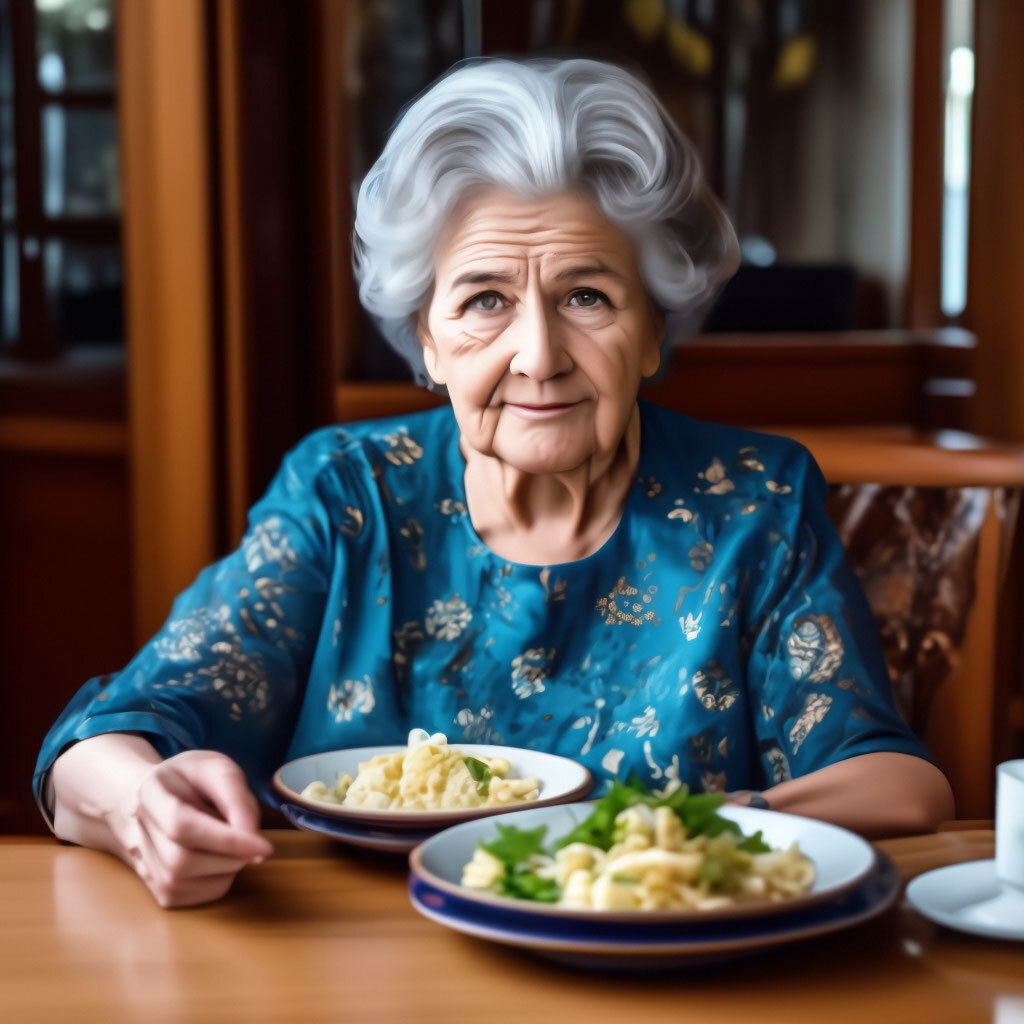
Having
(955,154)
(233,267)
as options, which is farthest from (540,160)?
(955,154)

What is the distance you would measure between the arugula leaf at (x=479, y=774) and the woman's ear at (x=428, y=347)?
0.55m

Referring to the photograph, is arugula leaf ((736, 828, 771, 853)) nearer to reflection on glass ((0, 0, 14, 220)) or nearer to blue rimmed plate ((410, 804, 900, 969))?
blue rimmed plate ((410, 804, 900, 969))

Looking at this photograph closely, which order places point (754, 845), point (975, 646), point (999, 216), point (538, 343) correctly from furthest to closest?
1. point (999, 216)
2. point (975, 646)
3. point (538, 343)
4. point (754, 845)

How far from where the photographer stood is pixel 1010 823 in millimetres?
867

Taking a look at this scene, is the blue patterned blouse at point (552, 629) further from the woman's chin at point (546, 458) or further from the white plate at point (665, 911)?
the white plate at point (665, 911)

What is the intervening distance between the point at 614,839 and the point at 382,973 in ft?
0.54

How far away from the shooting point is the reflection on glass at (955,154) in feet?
13.2

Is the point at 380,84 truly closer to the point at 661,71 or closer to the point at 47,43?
the point at 47,43

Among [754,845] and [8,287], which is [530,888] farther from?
[8,287]

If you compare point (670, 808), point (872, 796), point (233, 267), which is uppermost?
point (233, 267)

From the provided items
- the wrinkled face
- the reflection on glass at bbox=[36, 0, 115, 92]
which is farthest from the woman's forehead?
the reflection on glass at bbox=[36, 0, 115, 92]

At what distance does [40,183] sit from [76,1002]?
7.79 feet

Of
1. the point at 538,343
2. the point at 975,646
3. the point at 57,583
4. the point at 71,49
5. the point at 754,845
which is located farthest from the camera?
the point at 57,583

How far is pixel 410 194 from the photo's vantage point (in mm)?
1420
